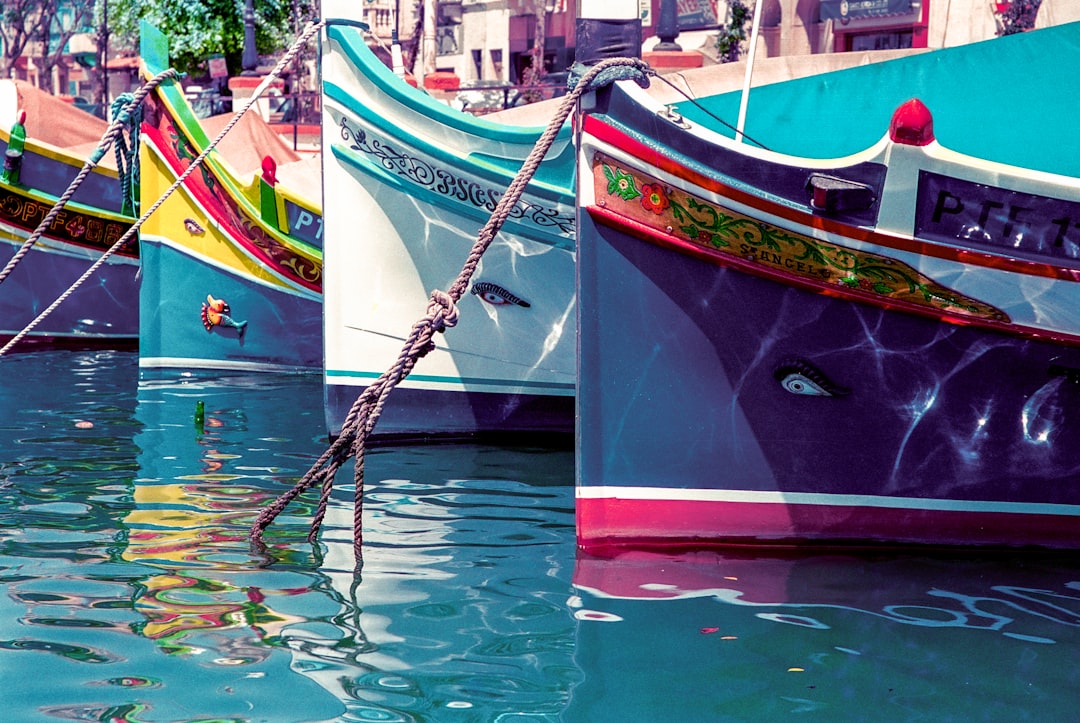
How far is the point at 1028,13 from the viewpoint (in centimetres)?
1650

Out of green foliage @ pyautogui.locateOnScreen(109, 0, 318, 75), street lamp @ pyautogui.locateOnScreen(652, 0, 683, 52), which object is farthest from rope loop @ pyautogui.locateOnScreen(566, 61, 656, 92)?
green foliage @ pyautogui.locateOnScreen(109, 0, 318, 75)

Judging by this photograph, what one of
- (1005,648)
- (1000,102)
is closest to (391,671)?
(1005,648)

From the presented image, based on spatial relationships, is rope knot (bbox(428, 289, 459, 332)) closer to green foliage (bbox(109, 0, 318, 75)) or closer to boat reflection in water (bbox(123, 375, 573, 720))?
boat reflection in water (bbox(123, 375, 573, 720))

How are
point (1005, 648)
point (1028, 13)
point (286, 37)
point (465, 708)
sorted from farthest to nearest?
point (286, 37)
point (1028, 13)
point (1005, 648)
point (465, 708)

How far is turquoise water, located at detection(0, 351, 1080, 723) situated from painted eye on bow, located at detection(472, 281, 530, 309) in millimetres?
1315

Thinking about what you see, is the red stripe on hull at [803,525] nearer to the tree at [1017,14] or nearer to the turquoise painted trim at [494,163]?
the turquoise painted trim at [494,163]

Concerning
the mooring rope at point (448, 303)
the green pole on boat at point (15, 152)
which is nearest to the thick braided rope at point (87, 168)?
the mooring rope at point (448, 303)

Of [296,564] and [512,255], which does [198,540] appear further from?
[512,255]

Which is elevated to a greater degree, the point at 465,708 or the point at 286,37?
the point at 286,37

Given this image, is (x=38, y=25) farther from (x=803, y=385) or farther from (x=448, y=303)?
(x=803, y=385)

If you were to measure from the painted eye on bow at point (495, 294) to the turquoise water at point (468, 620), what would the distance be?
1315 mm

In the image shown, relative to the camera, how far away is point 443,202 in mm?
6996

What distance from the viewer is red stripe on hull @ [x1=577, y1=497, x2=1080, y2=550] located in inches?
191

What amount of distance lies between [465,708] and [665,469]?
157 cm
